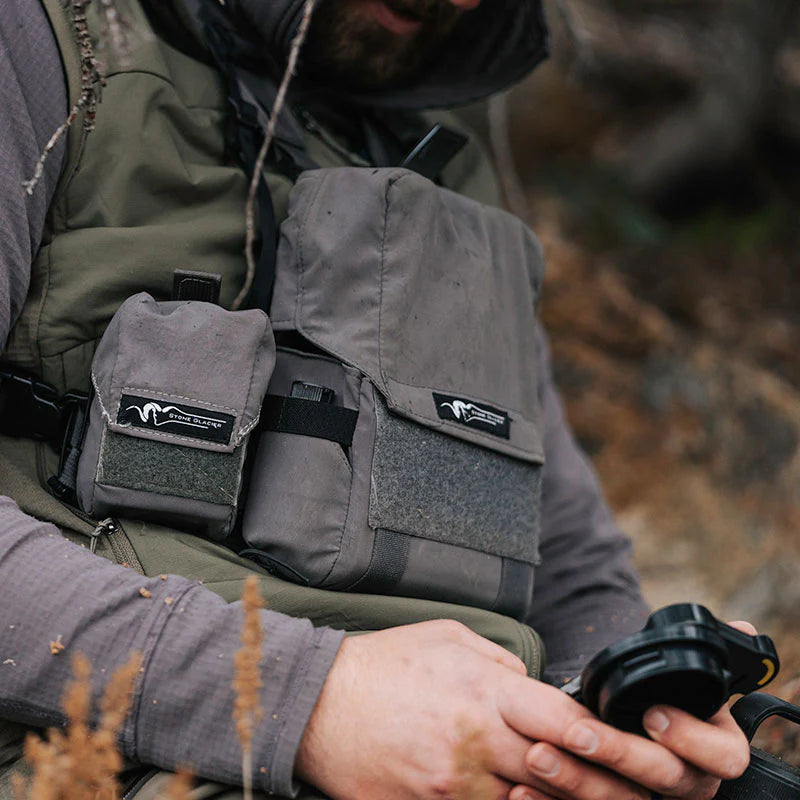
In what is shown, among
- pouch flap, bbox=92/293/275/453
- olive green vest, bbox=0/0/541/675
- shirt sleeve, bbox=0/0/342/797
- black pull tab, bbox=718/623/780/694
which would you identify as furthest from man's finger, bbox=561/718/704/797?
pouch flap, bbox=92/293/275/453

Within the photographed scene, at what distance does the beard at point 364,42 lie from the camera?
226cm

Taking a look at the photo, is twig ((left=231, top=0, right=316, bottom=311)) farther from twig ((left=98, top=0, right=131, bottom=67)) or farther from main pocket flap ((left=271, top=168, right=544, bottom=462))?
twig ((left=98, top=0, right=131, bottom=67))

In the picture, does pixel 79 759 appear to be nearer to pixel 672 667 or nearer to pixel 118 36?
pixel 672 667

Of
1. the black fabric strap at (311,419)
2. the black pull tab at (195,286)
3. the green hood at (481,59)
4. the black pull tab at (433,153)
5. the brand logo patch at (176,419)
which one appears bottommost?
the black fabric strap at (311,419)

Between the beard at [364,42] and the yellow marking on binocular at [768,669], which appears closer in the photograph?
the yellow marking on binocular at [768,669]

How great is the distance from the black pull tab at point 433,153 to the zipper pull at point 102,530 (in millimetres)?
1085

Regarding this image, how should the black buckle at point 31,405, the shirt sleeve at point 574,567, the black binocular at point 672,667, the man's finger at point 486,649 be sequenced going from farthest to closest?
the shirt sleeve at point 574,567 < the black buckle at point 31,405 < the man's finger at point 486,649 < the black binocular at point 672,667

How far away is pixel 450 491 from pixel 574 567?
2.66 feet

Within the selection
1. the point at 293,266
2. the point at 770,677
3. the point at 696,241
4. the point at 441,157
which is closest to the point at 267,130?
the point at 293,266

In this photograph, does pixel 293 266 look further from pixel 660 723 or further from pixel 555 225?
pixel 555 225

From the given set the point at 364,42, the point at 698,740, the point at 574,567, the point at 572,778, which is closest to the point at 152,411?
the point at 572,778

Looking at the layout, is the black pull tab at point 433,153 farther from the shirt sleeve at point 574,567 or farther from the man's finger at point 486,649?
the man's finger at point 486,649

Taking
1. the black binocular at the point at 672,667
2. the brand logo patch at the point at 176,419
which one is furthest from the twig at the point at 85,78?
the black binocular at the point at 672,667

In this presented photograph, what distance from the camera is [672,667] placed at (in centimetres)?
128
